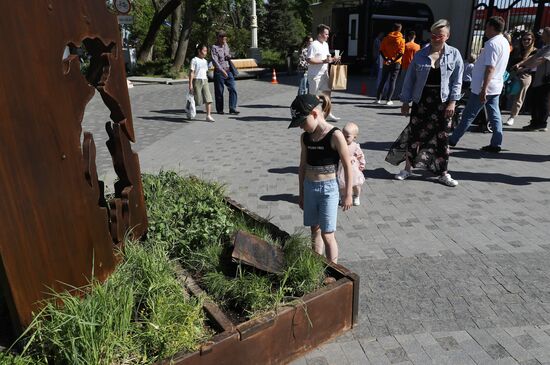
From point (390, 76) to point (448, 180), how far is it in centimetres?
641

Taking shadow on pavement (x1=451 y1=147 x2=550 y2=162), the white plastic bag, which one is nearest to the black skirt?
shadow on pavement (x1=451 y1=147 x2=550 y2=162)

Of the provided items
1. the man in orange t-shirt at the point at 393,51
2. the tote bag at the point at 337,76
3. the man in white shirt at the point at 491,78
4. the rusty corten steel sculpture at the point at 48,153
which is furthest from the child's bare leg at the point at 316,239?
the man in orange t-shirt at the point at 393,51

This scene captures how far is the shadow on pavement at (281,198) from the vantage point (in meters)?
5.15

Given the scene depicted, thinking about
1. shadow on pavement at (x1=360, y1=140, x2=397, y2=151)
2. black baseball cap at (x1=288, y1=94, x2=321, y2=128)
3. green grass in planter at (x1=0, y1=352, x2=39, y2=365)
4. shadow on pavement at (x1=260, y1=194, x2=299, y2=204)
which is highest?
black baseball cap at (x1=288, y1=94, x2=321, y2=128)

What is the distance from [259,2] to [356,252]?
44543mm

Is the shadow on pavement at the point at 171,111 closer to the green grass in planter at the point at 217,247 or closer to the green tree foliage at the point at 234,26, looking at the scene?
the green grass in planter at the point at 217,247

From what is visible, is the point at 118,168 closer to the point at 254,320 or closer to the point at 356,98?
the point at 254,320

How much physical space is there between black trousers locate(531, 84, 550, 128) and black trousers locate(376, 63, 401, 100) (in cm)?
335

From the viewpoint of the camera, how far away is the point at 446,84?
4.99m

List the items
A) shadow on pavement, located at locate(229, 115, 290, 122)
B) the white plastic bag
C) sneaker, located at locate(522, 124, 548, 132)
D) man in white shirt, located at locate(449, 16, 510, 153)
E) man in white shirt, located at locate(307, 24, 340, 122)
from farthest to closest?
shadow on pavement, located at locate(229, 115, 290, 122), the white plastic bag, sneaker, located at locate(522, 124, 548, 132), man in white shirt, located at locate(307, 24, 340, 122), man in white shirt, located at locate(449, 16, 510, 153)

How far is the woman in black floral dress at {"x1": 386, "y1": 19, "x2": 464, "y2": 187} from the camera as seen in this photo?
16.2ft

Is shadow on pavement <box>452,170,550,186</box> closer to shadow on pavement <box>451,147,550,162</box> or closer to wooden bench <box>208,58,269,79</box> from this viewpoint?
shadow on pavement <box>451,147,550,162</box>

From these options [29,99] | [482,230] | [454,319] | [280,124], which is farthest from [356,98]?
[29,99]

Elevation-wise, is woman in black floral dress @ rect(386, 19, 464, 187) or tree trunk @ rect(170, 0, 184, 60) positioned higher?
tree trunk @ rect(170, 0, 184, 60)
